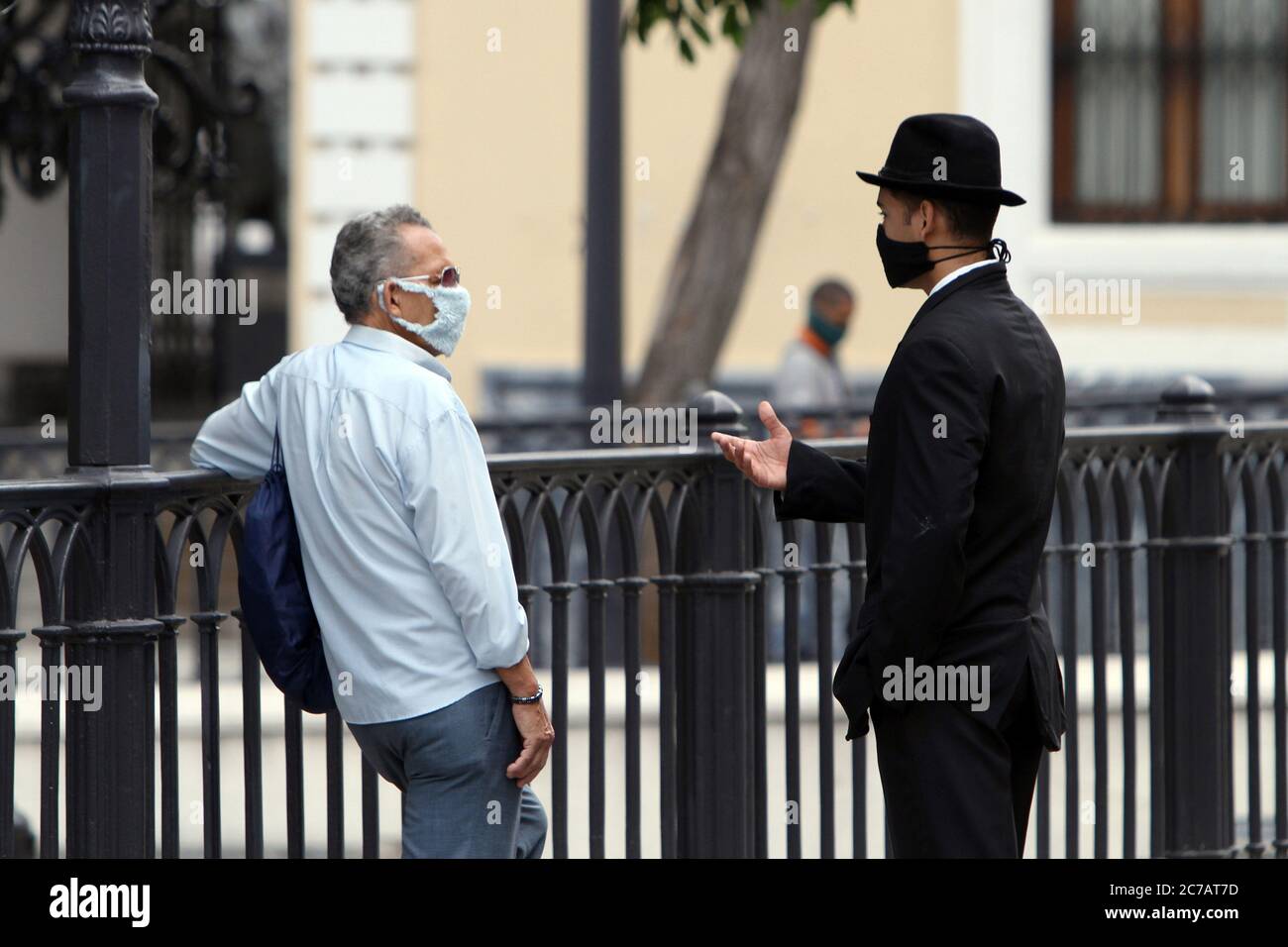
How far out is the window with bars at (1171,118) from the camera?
14.6 meters

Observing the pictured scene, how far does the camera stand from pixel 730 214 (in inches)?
420

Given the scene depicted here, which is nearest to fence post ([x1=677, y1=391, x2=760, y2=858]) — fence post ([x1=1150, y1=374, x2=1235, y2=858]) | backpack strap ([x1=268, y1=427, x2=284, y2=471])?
backpack strap ([x1=268, y1=427, x2=284, y2=471])

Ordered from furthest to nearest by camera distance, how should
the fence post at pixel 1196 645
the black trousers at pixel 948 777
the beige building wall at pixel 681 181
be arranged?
the beige building wall at pixel 681 181
the fence post at pixel 1196 645
the black trousers at pixel 948 777

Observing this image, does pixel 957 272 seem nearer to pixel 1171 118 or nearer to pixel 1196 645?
pixel 1196 645

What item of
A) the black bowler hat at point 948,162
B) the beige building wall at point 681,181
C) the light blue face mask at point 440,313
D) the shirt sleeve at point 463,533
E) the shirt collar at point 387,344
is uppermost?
the beige building wall at point 681,181

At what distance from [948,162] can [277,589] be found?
150 centimetres

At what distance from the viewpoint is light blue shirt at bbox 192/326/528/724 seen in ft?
12.6

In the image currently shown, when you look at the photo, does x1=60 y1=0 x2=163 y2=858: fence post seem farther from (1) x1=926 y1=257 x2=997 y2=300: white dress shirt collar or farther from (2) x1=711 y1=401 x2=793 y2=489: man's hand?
(1) x1=926 y1=257 x2=997 y2=300: white dress shirt collar

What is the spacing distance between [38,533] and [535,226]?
10475mm

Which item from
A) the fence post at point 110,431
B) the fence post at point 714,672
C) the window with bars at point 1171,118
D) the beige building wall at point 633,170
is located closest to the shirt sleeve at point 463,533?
the fence post at point 110,431

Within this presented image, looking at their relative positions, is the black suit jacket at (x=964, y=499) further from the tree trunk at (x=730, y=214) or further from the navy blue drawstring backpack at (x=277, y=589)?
the tree trunk at (x=730, y=214)

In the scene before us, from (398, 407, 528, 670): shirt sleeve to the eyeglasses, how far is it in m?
0.28
